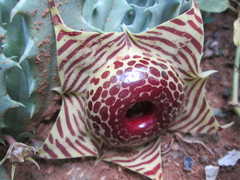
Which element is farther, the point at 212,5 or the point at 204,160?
the point at 212,5

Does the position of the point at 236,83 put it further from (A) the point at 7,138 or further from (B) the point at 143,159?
(A) the point at 7,138

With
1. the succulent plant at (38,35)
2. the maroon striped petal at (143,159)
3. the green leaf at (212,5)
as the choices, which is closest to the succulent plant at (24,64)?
the succulent plant at (38,35)

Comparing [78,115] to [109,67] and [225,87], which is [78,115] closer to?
[109,67]

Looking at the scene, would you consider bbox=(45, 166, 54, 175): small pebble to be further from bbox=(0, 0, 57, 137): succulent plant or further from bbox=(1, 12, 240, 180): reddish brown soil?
bbox=(0, 0, 57, 137): succulent plant

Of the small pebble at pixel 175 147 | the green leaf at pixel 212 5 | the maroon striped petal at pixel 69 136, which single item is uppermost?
the green leaf at pixel 212 5

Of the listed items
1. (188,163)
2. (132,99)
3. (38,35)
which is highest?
(38,35)

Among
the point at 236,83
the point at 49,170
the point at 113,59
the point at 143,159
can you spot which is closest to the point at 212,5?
the point at 236,83

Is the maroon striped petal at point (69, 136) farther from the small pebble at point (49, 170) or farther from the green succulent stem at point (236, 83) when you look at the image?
the green succulent stem at point (236, 83)

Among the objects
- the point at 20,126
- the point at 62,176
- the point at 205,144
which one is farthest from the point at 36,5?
the point at 205,144

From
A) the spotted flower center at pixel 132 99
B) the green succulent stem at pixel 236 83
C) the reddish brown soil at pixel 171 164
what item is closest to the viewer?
the spotted flower center at pixel 132 99
